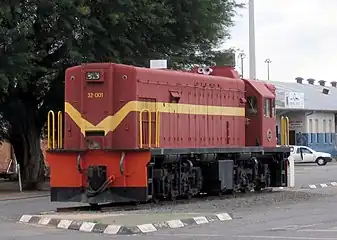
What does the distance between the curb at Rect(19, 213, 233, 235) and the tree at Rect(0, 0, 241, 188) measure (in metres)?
10.4

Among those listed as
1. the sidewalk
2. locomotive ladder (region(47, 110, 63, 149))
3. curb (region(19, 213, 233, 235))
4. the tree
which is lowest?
the sidewalk

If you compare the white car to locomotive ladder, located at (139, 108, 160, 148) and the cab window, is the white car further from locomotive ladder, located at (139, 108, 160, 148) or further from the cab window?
locomotive ladder, located at (139, 108, 160, 148)

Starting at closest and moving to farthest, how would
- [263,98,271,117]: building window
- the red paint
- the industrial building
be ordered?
the red paint → [263,98,271,117]: building window → the industrial building

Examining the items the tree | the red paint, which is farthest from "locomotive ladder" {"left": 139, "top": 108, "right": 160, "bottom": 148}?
the tree

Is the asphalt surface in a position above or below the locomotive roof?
below

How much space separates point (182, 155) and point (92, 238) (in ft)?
24.8

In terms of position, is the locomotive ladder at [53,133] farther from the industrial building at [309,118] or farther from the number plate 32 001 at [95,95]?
the industrial building at [309,118]

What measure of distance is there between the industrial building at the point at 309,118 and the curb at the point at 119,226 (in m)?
46.6

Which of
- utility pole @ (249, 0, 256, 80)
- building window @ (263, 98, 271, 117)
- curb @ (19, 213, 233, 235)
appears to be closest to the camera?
curb @ (19, 213, 233, 235)

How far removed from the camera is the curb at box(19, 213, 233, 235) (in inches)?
583

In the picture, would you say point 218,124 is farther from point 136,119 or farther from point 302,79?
point 302,79

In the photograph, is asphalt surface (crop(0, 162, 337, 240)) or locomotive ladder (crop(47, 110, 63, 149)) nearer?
asphalt surface (crop(0, 162, 337, 240))

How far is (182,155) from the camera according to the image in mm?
21250

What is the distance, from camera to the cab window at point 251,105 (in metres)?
25.2
